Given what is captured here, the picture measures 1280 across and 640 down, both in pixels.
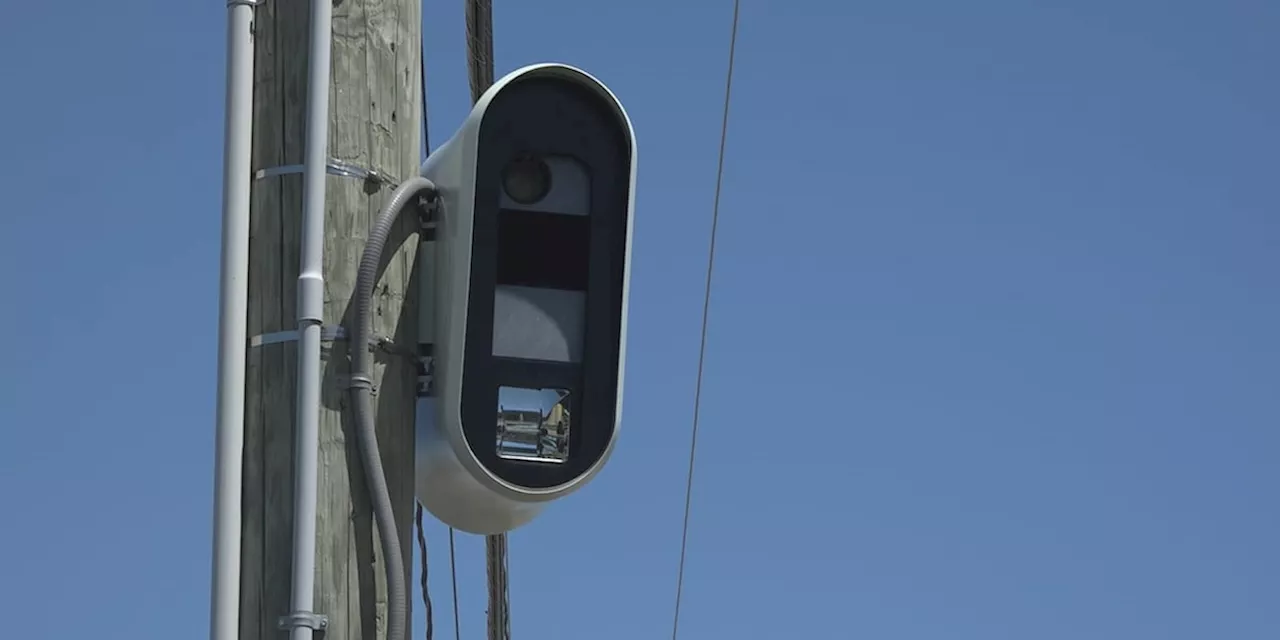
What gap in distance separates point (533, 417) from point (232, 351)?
56 centimetres

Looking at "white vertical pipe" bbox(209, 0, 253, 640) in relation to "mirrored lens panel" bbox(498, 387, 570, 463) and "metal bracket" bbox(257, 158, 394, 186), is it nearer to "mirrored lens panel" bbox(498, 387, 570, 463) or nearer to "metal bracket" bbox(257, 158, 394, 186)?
"metal bracket" bbox(257, 158, 394, 186)

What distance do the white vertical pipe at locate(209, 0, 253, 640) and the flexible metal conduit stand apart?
0.70ft

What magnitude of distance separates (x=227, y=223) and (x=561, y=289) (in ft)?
2.06

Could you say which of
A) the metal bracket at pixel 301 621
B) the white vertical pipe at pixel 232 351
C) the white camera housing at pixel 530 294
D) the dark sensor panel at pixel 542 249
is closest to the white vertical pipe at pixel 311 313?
the metal bracket at pixel 301 621

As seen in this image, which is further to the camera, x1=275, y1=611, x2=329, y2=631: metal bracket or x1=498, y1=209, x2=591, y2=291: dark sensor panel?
x1=498, y1=209, x2=591, y2=291: dark sensor panel

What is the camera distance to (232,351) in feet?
12.7

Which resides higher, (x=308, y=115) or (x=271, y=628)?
(x=308, y=115)

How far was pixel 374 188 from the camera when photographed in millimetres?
4016

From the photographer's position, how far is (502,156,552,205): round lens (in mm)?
3969

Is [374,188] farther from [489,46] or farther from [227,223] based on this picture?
[489,46]

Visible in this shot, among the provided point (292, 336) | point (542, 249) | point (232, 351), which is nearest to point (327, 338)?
point (292, 336)

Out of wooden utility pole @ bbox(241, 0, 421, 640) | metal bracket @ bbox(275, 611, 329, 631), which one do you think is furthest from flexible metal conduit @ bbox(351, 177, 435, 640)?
metal bracket @ bbox(275, 611, 329, 631)

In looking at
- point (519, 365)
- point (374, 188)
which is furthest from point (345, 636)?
point (374, 188)

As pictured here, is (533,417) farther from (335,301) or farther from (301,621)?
(301,621)
